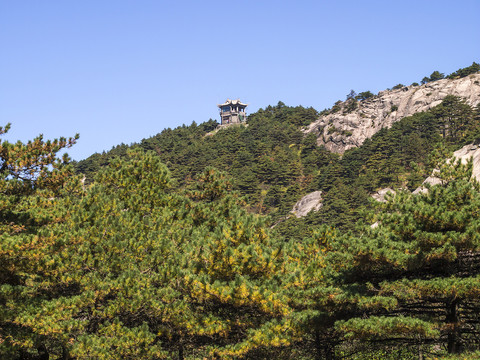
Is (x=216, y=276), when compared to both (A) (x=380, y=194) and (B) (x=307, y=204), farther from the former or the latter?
(B) (x=307, y=204)

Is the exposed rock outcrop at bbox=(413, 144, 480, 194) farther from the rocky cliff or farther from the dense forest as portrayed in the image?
the rocky cliff

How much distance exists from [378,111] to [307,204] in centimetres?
5046

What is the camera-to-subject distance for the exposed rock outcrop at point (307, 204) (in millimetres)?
71181

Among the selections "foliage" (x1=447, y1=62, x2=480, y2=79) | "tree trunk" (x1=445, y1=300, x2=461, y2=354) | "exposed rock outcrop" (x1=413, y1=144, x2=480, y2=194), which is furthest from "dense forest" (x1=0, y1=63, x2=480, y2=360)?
"foliage" (x1=447, y1=62, x2=480, y2=79)

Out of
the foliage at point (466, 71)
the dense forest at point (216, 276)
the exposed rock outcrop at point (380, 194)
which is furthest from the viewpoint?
the foliage at point (466, 71)

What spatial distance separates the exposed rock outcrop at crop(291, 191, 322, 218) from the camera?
234 ft

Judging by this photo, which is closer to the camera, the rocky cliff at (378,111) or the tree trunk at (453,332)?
the tree trunk at (453,332)

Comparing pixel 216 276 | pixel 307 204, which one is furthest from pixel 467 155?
pixel 216 276

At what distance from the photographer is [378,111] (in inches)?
4441

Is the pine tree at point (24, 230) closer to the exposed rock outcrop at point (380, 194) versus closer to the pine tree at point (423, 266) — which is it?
the pine tree at point (423, 266)

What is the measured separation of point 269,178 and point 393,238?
7033cm

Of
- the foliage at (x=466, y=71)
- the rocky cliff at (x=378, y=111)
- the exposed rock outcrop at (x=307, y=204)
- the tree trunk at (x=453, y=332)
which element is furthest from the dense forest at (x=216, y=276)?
the foliage at (x=466, y=71)

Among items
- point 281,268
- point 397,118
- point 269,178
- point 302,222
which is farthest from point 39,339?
point 397,118

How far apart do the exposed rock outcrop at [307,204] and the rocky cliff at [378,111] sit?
99.9 feet
